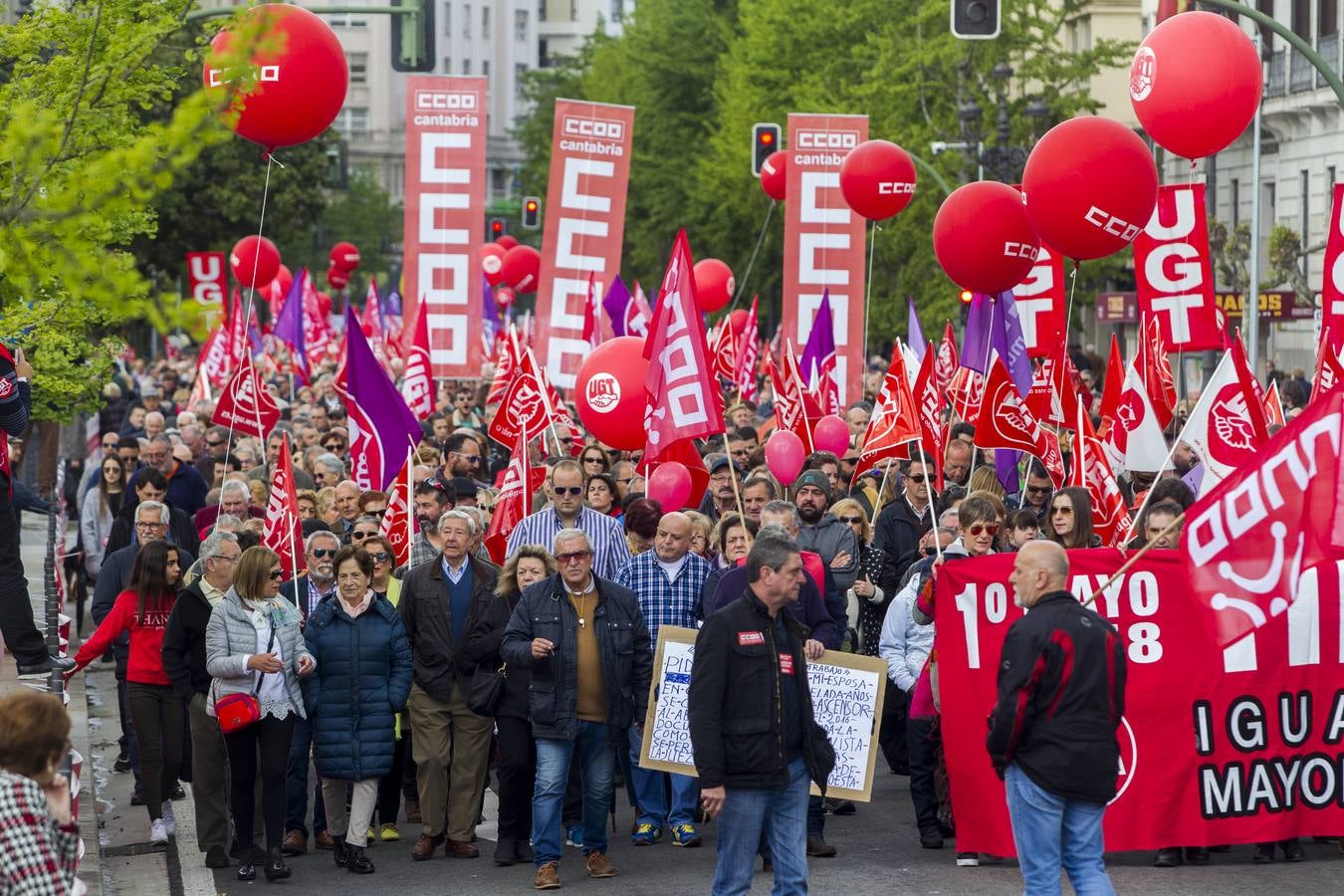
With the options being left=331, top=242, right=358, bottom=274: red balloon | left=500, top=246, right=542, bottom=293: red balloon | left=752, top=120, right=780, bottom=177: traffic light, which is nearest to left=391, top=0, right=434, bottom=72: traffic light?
left=752, top=120, right=780, bottom=177: traffic light

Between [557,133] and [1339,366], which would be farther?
[557,133]

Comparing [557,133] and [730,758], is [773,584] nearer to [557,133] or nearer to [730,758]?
[730,758]

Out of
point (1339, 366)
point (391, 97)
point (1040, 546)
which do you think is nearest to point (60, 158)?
point (1040, 546)

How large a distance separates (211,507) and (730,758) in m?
7.21

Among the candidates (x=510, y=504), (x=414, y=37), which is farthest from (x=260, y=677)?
(x=414, y=37)

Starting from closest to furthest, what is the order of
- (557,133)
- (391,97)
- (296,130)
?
(296,130) < (557,133) < (391,97)

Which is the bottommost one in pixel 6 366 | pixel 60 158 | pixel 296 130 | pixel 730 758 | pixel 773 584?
pixel 730 758

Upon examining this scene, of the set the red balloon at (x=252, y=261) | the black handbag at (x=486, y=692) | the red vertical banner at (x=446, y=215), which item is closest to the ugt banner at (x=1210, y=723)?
the black handbag at (x=486, y=692)

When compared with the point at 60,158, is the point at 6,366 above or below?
below

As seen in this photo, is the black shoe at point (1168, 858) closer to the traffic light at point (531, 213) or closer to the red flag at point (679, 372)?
the red flag at point (679, 372)

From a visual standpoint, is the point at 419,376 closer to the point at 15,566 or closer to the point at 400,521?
the point at 400,521

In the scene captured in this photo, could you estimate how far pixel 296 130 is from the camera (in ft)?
47.9

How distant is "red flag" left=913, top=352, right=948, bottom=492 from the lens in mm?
16250

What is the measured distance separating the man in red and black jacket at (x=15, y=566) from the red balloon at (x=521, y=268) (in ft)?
78.4
